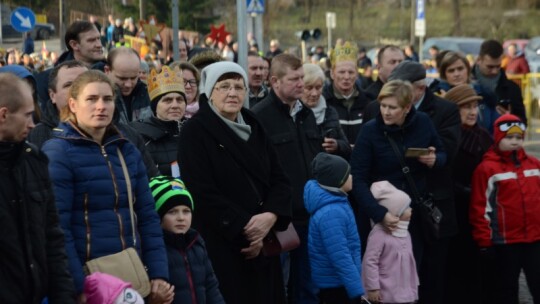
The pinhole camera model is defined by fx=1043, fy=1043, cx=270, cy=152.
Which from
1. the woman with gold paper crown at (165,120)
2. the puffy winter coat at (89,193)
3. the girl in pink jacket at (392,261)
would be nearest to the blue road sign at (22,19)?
the woman with gold paper crown at (165,120)

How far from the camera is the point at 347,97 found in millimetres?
9469

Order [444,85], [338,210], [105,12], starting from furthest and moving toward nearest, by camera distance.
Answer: [105,12] < [444,85] < [338,210]

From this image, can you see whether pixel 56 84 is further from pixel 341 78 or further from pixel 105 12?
pixel 105 12

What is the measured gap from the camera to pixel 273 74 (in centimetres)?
819

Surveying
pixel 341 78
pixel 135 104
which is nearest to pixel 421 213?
pixel 341 78

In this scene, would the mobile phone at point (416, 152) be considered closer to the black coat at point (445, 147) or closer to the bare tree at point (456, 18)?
the black coat at point (445, 147)

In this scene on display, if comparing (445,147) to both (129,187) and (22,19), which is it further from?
(22,19)

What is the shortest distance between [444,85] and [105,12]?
127ft

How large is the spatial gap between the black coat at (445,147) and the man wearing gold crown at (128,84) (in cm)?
208

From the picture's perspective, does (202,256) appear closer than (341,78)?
Yes

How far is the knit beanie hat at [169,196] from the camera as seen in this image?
5.95 metres

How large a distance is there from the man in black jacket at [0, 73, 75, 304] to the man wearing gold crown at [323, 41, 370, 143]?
4916mm

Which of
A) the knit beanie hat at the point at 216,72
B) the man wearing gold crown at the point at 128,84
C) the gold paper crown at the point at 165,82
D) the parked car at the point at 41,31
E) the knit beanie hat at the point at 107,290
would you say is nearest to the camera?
the knit beanie hat at the point at 107,290

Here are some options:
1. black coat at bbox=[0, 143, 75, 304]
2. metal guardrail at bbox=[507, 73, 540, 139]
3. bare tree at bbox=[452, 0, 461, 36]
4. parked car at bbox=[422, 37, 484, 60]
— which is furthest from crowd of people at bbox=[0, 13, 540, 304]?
bare tree at bbox=[452, 0, 461, 36]
